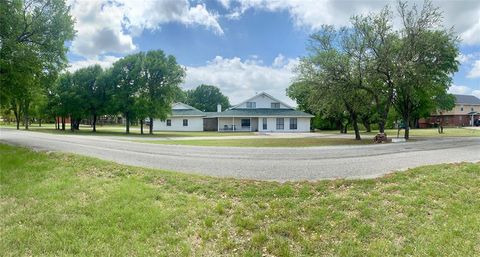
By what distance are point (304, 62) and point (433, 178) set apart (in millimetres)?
19310

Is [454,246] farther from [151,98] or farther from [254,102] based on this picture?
[254,102]

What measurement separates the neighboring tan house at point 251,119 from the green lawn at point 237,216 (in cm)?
3900

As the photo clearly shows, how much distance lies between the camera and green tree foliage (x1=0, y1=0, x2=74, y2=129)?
54.7ft

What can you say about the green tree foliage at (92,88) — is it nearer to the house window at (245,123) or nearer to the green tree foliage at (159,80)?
the green tree foliage at (159,80)

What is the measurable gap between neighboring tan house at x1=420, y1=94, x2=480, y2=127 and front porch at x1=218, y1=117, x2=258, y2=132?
43.2 metres

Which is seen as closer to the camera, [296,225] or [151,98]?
[296,225]

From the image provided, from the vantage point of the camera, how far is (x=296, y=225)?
546 cm

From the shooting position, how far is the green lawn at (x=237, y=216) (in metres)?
4.89

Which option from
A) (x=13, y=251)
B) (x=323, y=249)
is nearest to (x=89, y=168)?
(x=13, y=251)

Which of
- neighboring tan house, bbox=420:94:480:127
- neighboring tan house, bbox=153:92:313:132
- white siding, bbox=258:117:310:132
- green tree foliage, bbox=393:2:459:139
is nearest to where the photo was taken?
green tree foliage, bbox=393:2:459:139

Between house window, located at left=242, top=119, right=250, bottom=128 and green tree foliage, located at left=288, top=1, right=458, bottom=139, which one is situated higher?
green tree foliage, located at left=288, top=1, right=458, bottom=139

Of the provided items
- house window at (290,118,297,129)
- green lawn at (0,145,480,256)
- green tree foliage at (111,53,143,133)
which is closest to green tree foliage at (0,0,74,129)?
green lawn at (0,145,480,256)

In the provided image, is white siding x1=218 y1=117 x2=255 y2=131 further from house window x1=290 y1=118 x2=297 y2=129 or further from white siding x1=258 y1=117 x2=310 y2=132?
house window x1=290 y1=118 x2=297 y2=129

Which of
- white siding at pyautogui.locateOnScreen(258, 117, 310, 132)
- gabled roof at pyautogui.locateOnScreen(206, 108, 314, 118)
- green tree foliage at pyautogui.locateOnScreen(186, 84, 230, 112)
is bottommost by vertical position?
white siding at pyautogui.locateOnScreen(258, 117, 310, 132)
